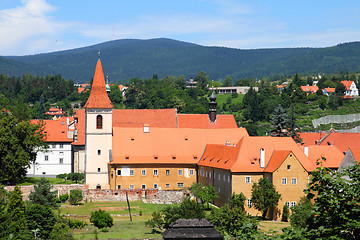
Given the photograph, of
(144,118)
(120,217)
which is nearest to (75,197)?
(120,217)

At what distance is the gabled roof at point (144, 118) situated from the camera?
8416cm

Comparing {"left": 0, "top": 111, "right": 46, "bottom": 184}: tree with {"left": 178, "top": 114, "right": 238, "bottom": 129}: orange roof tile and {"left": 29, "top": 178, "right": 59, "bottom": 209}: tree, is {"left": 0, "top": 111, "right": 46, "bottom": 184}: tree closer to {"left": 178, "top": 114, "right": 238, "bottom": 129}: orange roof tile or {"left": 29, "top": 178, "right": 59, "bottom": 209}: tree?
{"left": 29, "top": 178, "right": 59, "bottom": 209}: tree

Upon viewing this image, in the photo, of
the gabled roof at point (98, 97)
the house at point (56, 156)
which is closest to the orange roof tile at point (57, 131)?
the house at point (56, 156)

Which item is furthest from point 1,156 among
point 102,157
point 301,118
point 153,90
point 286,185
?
point 153,90

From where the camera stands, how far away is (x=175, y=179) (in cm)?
7194

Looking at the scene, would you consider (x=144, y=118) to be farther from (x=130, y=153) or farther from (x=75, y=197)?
(x=75, y=197)

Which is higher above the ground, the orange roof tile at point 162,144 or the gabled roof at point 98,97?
the gabled roof at point 98,97

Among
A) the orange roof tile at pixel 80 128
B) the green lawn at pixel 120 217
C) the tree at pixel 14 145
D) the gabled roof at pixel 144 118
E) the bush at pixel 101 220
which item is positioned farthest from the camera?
the orange roof tile at pixel 80 128

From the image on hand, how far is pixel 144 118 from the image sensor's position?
85188 mm

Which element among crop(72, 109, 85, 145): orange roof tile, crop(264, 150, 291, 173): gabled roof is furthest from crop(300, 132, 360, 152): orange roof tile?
crop(72, 109, 85, 145): orange roof tile

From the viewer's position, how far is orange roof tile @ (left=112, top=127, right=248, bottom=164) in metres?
71.4

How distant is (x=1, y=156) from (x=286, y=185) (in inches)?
1233

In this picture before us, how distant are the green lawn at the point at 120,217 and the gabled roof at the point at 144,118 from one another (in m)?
22.5

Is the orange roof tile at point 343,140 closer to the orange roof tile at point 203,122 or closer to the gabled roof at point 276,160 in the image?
the orange roof tile at point 203,122
